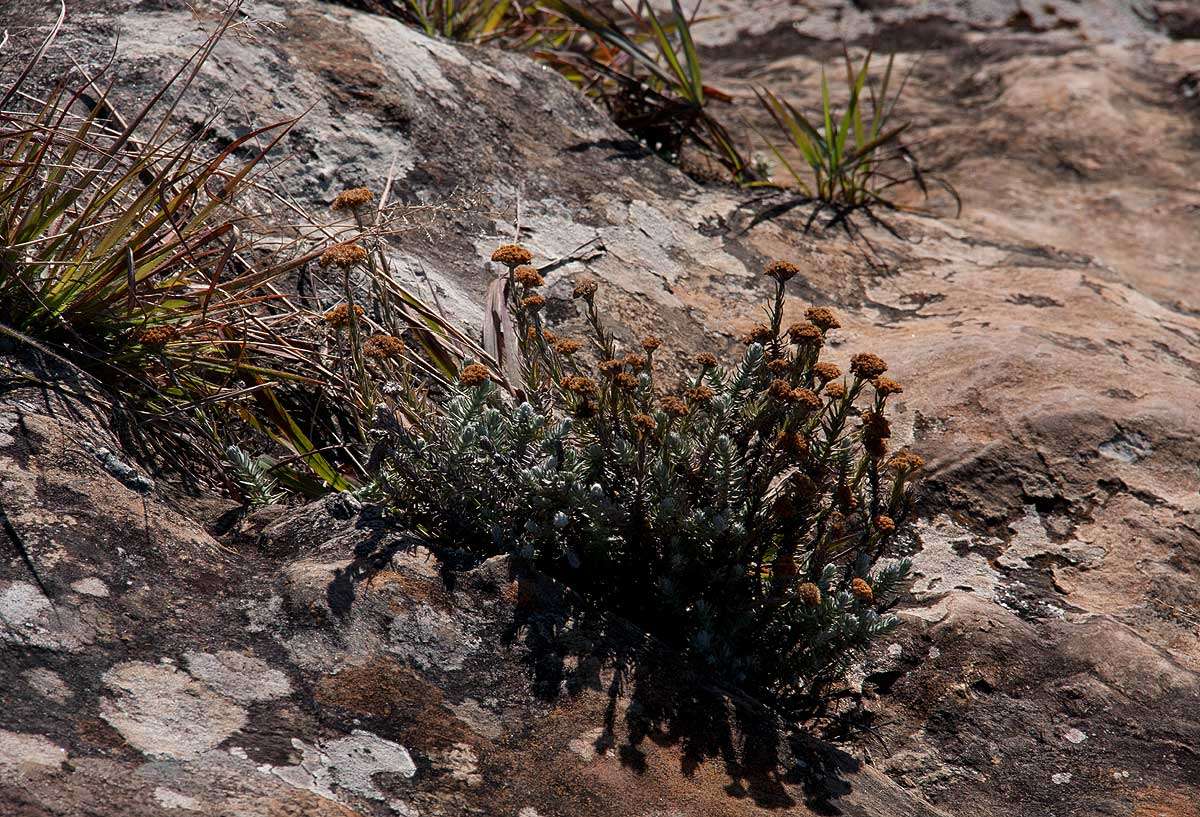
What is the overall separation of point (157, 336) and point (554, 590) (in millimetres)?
1018

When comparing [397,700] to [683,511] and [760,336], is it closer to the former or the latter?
[683,511]

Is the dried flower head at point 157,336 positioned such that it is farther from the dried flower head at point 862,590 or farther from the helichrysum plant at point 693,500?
the dried flower head at point 862,590

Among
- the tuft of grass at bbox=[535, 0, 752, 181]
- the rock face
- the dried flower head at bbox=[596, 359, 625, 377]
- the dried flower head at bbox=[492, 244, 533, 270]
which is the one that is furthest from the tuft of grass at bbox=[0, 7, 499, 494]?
the tuft of grass at bbox=[535, 0, 752, 181]

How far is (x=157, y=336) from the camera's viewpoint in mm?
2209

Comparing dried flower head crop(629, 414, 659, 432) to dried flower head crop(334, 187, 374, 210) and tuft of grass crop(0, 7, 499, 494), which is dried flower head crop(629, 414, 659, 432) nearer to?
tuft of grass crop(0, 7, 499, 494)

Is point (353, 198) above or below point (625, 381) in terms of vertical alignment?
above

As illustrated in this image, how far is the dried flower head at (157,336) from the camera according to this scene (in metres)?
2.21

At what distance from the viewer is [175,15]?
3342mm

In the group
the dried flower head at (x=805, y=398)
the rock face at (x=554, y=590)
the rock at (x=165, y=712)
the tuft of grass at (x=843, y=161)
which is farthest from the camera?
the tuft of grass at (x=843, y=161)

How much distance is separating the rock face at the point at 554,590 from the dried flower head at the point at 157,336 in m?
0.22

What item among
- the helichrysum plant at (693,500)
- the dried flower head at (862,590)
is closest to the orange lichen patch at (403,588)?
the helichrysum plant at (693,500)

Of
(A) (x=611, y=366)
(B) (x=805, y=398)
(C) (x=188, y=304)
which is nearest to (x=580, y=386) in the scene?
(A) (x=611, y=366)

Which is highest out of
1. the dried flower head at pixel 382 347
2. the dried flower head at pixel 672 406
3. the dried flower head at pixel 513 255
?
the dried flower head at pixel 513 255

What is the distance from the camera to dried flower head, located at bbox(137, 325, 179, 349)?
2.21m
